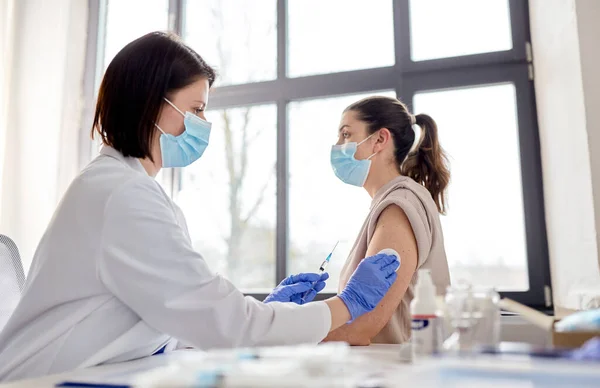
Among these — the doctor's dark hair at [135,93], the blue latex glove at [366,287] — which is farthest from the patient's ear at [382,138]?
the doctor's dark hair at [135,93]

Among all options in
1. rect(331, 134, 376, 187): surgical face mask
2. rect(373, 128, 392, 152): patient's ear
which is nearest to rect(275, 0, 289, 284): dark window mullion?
rect(331, 134, 376, 187): surgical face mask

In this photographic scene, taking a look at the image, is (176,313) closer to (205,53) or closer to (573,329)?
(573,329)

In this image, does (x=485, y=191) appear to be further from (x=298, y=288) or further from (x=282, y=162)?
(x=298, y=288)

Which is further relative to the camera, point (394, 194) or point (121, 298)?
point (394, 194)

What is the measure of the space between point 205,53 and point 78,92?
71 centimetres

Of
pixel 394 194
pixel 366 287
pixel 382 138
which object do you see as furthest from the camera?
pixel 382 138

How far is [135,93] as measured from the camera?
118 cm

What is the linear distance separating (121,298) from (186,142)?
1.64 ft

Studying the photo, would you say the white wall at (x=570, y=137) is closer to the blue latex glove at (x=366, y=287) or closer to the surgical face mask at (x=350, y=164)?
the surgical face mask at (x=350, y=164)

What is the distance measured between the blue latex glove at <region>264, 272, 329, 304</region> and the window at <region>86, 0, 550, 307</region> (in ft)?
2.96

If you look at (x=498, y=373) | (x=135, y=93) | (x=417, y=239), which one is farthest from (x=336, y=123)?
(x=498, y=373)

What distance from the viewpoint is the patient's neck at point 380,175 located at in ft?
5.72

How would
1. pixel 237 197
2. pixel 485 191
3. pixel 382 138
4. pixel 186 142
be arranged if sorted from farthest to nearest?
pixel 237 197, pixel 485 191, pixel 382 138, pixel 186 142

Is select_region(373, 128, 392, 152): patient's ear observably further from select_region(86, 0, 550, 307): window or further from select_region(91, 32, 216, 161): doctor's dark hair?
select_region(91, 32, 216, 161): doctor's dark hair
